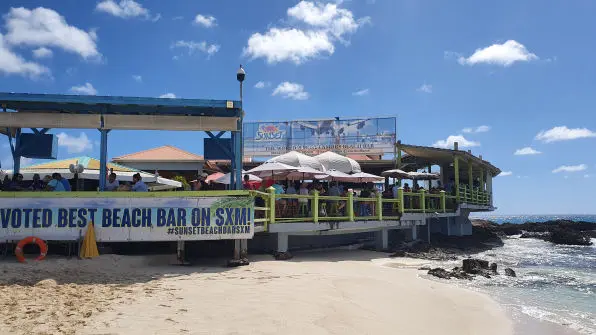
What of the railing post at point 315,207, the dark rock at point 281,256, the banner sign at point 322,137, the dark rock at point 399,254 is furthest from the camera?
the banner sign at point 322,137

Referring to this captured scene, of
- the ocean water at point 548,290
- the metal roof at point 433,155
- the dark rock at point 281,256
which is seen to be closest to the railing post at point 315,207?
the dark rock at point 281,256

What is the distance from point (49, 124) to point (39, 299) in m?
5.74

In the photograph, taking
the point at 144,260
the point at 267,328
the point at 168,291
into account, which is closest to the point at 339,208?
the point at 144,260

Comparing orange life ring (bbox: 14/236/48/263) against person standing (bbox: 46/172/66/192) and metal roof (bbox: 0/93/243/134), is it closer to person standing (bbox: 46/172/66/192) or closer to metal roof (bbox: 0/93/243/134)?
person standing (bbox: 46/172/66/192)

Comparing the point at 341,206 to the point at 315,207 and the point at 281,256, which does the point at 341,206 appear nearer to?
the point at 315,207

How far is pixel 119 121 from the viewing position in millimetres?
10688

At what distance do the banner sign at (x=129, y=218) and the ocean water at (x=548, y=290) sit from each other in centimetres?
583

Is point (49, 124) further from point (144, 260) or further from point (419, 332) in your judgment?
point (419, 332)

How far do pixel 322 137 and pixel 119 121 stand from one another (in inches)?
679

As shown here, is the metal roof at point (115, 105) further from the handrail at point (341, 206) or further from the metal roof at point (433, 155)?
the metal roof at point (433, 155)

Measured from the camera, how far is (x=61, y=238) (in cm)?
945

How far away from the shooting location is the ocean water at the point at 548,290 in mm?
8266

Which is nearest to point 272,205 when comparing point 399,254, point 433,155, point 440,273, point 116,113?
point 116,113

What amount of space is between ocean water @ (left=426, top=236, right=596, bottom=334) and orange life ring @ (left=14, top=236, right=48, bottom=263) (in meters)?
9.17
